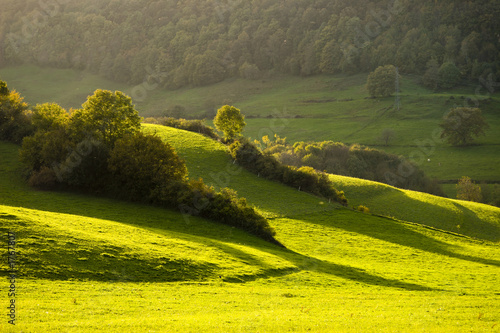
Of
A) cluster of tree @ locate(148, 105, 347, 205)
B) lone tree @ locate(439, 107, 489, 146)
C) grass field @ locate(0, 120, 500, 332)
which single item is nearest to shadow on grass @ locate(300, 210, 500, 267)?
grass field @ locate(0, 120, 500, 332)

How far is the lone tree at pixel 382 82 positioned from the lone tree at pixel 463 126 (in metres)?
42.8

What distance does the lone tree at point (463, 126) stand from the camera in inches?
5123

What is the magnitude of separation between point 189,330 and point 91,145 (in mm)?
39023

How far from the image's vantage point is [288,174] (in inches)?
2640

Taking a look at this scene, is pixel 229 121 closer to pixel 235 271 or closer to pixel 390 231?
pixel 390 231

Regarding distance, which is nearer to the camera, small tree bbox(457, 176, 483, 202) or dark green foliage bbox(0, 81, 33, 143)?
dark green foliage bbox(0, 81, 33, 143)

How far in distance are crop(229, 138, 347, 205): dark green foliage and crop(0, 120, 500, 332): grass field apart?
6717mm

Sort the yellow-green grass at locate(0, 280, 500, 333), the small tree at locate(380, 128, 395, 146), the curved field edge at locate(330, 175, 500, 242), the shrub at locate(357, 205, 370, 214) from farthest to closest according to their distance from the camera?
the small tree at locate(380, 128, 395, 146) < the curved field edge at locate(330, 175, 500, 242) < the shrub at locate(357, 205, 370, 214) < the yellow-green grass at locate(0, 280, 500, 333)

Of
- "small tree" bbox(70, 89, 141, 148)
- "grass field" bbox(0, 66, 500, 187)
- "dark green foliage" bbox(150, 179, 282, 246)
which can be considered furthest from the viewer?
"grass field" bbox(0, 66, 500, 187)

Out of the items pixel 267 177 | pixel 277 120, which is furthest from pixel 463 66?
pixel 267 177

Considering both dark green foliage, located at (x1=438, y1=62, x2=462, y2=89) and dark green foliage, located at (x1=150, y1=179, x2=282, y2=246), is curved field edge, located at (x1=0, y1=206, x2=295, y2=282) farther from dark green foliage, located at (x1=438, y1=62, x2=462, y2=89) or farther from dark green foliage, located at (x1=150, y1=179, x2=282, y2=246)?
dark green foliage, located at (x1=438, y1=62, x2=462, y2=89)

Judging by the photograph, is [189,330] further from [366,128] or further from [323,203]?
[366,128]

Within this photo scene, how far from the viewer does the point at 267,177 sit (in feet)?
224

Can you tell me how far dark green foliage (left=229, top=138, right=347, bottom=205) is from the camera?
6600 cm
